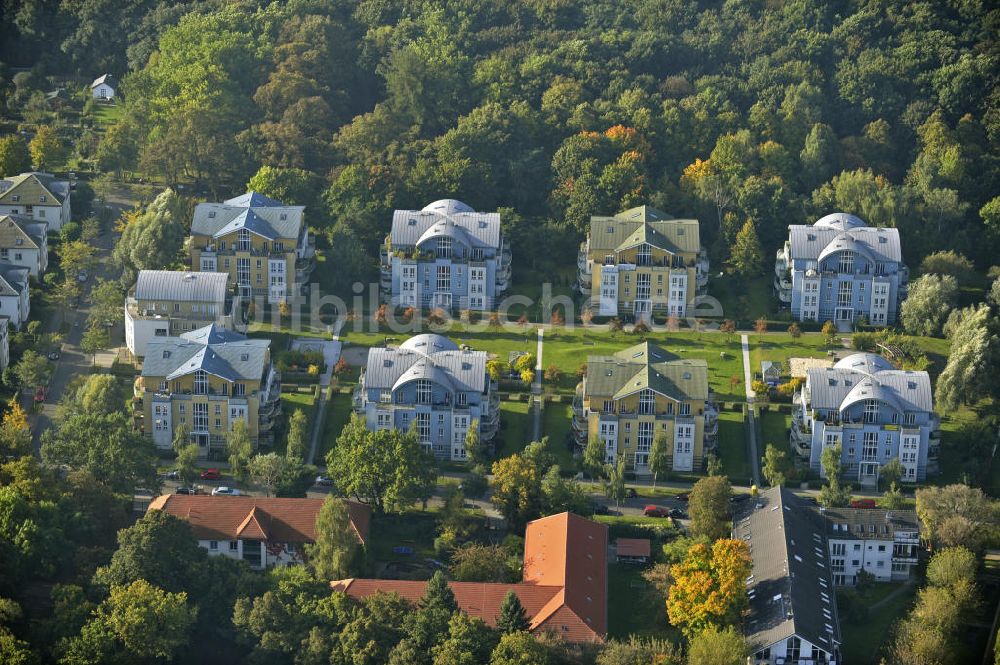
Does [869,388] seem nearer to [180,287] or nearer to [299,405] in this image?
[299,405]

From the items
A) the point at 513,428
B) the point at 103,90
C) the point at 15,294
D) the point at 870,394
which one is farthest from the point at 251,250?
the point at 870,394

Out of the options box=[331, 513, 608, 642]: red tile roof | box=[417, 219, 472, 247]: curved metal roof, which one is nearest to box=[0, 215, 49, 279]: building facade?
box=[417, 219, 472, 247]: curved metal roof

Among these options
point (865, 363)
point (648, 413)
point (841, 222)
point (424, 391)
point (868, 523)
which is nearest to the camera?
point (868, 523)

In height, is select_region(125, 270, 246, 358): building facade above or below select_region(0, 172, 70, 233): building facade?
below

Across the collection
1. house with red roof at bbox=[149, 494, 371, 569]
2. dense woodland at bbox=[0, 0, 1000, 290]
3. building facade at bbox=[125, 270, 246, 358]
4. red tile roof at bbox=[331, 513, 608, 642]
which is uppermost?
dense woodland at bbox=[0, 0, 1000, 290]

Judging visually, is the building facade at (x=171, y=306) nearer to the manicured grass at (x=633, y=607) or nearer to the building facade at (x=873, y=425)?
the manicured grass at (x=633, y=607)

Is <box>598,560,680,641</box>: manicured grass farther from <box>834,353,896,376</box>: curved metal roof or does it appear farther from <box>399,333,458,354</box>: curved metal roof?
<box>834,353,896,376</box>: curved metal roof

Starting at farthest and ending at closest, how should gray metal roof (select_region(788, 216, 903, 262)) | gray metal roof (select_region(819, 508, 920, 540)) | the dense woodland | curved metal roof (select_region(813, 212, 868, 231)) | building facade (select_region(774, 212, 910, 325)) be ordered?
the dense woodland → curved metal roof (select_region(813, 212, 868, 231)) → gray metal roof (select_region(788, 216, 903, 262)) → building facade (select_region(774, 212, 910, 325)) → gray metal roof (select_region(819, 508, 920, 540))

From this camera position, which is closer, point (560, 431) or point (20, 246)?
point (560, 431)
